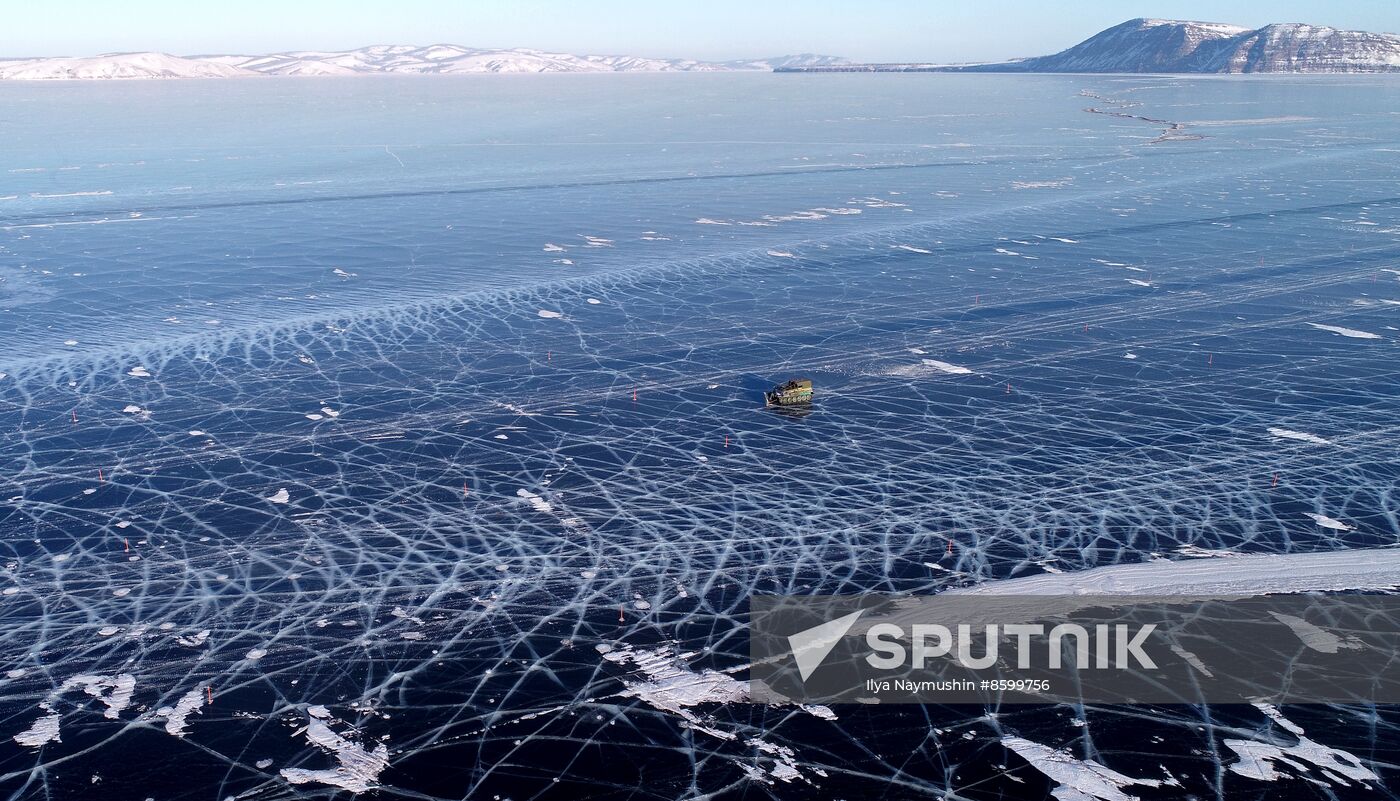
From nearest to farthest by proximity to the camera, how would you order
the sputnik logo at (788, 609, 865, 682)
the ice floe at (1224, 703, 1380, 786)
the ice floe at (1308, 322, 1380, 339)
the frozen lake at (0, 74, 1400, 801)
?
the ice floe at (1224, 703, 1380, 786) < the frozen lake at (0, 74, 1400, 801) < the sputnik logo at (788, 609, 865, 682) < the ice floe at (1308, 322, 1380, 339)

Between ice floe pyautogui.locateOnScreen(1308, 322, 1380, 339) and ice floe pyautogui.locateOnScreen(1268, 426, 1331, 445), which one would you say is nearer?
ice floe pyautogui.locateOnScreen(1268, 426, 1331, 445)

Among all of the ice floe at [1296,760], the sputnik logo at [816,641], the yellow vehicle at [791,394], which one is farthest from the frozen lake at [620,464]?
the sputnik logo at [816,641]

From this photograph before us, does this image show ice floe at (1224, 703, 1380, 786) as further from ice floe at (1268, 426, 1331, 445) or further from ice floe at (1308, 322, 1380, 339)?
ice floe at (1308, 322, 1380, 339)

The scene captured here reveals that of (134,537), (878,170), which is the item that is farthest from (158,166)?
(134,537)

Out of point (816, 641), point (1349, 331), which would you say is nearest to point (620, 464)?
point (816, 641)

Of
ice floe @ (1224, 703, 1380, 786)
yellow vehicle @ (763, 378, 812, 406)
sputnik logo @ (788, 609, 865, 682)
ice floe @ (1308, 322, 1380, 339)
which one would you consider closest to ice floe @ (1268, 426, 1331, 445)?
ice floe @ (1308, 322, 1380, 339)

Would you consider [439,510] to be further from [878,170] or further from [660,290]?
[878,170]

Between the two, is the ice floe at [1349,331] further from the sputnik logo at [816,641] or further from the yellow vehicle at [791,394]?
the sputnik logo at [816,641]
